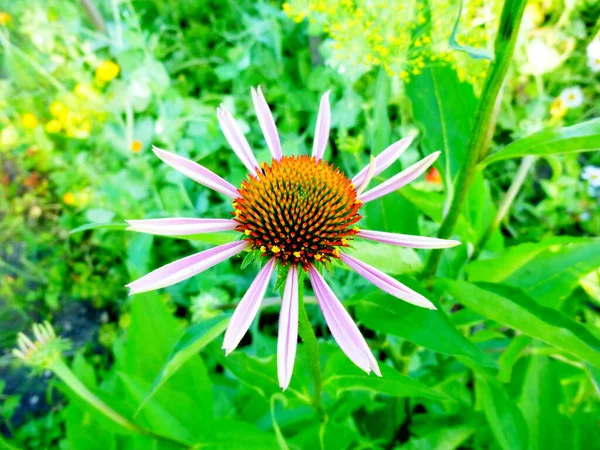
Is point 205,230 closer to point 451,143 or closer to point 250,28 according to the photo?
point 451,143

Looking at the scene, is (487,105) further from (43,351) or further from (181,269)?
(43,351)

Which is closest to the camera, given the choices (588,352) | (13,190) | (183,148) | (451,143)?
(588,352)

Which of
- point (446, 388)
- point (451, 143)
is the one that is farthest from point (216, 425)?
point (451, 143)

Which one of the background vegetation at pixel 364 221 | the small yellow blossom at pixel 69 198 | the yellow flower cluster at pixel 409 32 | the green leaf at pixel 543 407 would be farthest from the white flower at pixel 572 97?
the small yellow blossom at pixel 69 198

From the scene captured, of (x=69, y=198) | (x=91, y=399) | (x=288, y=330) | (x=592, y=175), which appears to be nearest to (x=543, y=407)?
(x=288, y=330)

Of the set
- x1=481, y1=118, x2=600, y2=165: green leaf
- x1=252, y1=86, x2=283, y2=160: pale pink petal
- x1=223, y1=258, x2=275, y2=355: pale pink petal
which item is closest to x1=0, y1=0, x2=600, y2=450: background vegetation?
x1=481, y1=118, x2=600, y2=165: green leaf

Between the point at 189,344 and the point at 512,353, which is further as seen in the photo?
the point at 512,353
